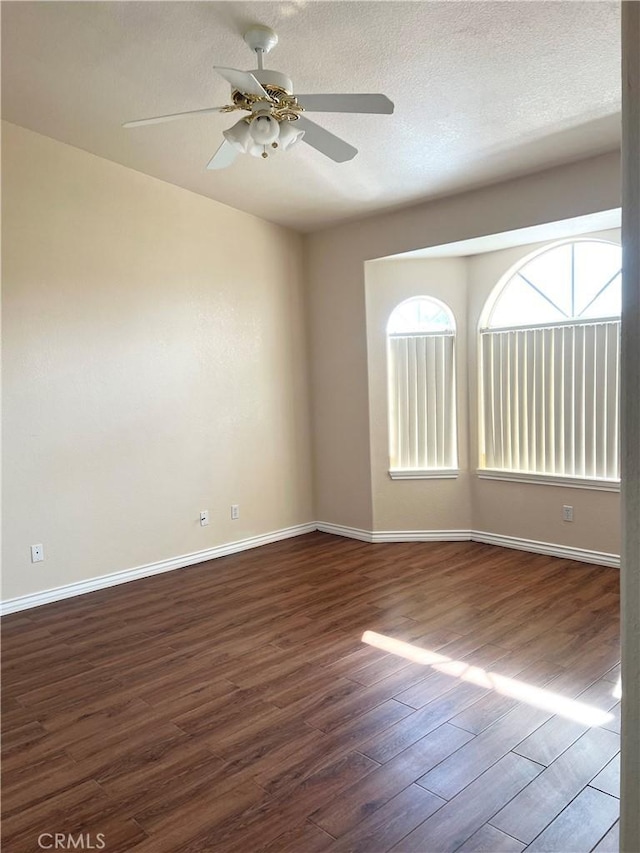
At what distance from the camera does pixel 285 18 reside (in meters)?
2.54

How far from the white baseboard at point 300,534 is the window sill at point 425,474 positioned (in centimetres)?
50

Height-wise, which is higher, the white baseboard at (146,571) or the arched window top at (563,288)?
the arched window top at (563,288)

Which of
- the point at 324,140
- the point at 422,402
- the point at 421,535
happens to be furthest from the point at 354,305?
the point at 324,140

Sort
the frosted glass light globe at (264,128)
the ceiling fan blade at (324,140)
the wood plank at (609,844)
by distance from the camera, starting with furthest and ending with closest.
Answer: the ceiling fan blade at (324,140) < the frosted glass light globe at (264,128) < the wood plank at (609,844)

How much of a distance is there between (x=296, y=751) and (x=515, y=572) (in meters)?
2.60

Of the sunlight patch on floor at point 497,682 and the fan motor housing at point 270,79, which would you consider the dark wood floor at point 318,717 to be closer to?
the sunlight patch on floor at point 497,682

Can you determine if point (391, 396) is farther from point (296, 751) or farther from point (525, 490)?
point (296, 751)

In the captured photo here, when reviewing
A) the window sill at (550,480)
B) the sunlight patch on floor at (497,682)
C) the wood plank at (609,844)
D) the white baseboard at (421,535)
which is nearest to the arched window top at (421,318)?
the window sill at (550,480)

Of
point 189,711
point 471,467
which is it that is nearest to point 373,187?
point 471,467

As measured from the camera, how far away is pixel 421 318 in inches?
207

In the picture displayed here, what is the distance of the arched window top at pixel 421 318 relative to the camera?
17.0 feet

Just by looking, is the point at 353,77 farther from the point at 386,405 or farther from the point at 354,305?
the point at 386,405

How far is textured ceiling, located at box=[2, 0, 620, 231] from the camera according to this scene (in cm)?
253

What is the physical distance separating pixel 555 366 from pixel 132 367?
3.39 m
